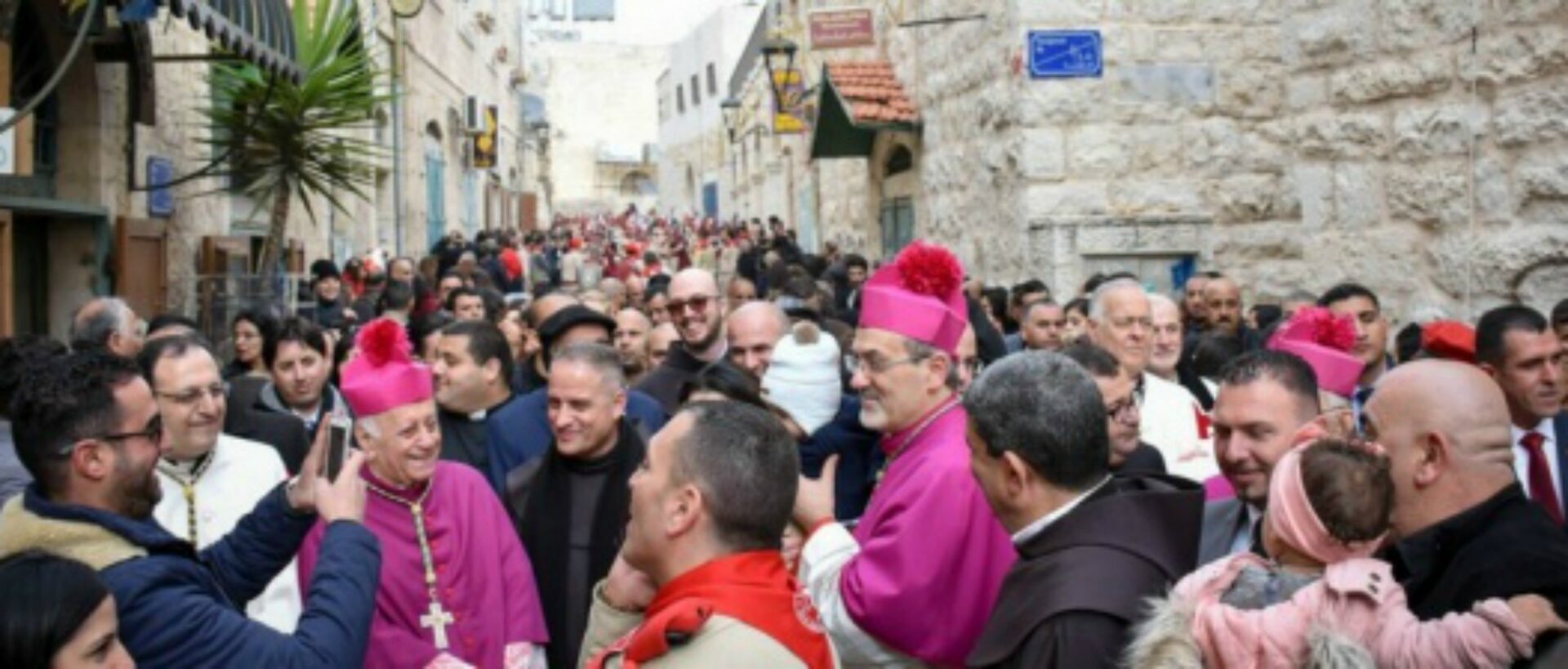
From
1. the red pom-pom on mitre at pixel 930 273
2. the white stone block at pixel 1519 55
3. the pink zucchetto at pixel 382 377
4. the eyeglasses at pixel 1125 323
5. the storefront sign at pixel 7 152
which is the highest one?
the white stone block at pixel 1519 55

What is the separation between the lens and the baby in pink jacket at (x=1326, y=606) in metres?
2.53

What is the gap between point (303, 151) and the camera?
1213cm

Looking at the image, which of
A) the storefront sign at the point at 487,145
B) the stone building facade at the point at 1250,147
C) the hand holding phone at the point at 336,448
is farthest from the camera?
the storefront sign at the point at 487,145

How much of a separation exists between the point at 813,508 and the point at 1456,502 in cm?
151

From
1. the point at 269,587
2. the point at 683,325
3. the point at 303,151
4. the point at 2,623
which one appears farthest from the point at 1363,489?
the point at 303,151

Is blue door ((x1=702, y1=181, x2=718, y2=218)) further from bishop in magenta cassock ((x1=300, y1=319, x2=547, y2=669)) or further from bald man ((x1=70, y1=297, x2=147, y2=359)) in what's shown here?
bishop in magenta cassock ((x1=300, y1=319, x2=547, y2=669))

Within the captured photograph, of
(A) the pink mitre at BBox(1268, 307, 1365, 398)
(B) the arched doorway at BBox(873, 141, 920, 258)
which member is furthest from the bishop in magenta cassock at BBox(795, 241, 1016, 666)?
(B) the arched doorway at BBox(873, 141, 920, 258)

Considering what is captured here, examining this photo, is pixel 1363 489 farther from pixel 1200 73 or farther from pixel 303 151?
pixel 303 151

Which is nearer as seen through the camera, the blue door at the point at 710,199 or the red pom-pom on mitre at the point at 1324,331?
the red pom-pom on mitre at the point at 1324,331

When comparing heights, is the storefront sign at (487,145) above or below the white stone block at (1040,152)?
above

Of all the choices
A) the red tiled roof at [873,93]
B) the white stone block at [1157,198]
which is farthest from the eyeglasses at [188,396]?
the red tiled roof at [873,93]

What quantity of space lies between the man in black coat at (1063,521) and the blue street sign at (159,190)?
31.5 ft

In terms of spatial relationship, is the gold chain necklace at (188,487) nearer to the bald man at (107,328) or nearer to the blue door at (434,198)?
the bald man at (107,328)

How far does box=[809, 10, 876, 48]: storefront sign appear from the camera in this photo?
16.1 m
